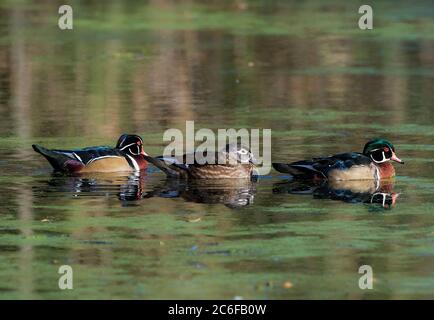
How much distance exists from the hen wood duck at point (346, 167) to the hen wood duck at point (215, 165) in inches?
14.9

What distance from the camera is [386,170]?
14656mm

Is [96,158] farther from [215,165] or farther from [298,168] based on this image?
[298,168]

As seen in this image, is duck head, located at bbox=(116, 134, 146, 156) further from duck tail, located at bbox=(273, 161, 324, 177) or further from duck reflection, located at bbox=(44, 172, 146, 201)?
duck tail, located at bbox=(273, 161, 324, 177)

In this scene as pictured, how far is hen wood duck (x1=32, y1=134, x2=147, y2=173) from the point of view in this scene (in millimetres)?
14891

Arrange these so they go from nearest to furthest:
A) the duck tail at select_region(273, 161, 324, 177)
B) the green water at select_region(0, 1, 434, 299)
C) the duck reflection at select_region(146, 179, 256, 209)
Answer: the green water at select_region(0, 1, 434, 299), the duck reflection at select_region(146, 179, 256, 209), the duck tail at select_region(273, 161, 324, 177)

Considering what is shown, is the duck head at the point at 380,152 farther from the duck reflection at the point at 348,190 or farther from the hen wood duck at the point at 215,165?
the hen wood duck at the point at 215,165

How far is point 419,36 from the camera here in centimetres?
2869

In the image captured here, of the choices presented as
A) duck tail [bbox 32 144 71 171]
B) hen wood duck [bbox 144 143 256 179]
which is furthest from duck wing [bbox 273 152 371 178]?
duck tail [bbox 32 144 71 171]

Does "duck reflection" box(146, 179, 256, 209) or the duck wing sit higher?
the duck wing

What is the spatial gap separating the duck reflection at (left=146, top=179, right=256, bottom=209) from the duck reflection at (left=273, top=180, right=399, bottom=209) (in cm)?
35

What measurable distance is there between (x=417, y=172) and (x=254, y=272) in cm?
481

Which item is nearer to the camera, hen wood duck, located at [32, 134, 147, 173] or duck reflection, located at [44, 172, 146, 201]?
duck reflection, located at [44, 172, 146, 201]

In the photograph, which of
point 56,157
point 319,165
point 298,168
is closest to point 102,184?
point 56,157
